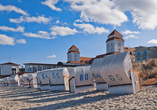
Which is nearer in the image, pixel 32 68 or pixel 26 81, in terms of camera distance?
pixel 26 81

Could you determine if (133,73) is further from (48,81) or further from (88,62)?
(88,62)

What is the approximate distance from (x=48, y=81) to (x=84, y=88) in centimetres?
563

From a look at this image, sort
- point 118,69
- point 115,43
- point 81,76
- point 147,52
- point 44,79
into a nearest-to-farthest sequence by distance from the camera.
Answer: point 118,69
point 81,76
point 44,79
point 147,52
point 115,43

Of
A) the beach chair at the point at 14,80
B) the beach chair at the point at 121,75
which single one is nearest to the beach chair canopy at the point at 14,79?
the beach chair at the point at 14,80

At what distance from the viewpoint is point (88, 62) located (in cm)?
6216

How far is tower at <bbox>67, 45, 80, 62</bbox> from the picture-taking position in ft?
202

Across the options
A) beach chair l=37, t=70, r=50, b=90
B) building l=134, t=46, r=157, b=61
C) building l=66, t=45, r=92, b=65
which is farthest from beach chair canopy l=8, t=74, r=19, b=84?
building l=134, t=46, r=157, b=61

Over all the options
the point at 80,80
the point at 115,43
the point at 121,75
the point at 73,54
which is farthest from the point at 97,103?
the point at 73,54

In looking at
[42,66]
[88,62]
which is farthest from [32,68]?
[88,62]

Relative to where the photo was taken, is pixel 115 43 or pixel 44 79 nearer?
pixel 44 79

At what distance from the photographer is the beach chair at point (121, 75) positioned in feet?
28.0

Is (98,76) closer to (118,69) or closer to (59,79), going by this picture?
(118,69)

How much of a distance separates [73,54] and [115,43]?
20062 millimetres

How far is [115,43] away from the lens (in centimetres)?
4922
